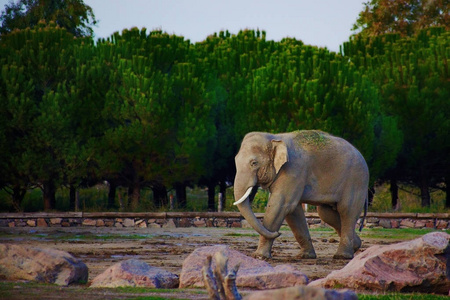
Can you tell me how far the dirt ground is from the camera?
10125 millimetres

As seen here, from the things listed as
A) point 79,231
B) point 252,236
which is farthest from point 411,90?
point 79,231

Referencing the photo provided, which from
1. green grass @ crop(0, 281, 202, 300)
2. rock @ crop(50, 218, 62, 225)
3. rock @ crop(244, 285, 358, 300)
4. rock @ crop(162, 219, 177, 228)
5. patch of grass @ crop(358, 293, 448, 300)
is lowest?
rock @ crop(162, 219, 177, 228)

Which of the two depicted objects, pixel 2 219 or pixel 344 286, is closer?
pixel 344 286

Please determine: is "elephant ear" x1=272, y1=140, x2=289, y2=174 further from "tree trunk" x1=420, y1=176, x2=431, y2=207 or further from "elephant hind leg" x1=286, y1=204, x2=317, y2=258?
"tree trunk" x1=420, y1=176, x2=431, y2=207

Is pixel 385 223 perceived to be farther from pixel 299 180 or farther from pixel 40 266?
pixel 40 266

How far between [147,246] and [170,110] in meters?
13.7

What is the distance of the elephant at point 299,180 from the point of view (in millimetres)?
15969

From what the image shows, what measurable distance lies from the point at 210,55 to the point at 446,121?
11.0 m

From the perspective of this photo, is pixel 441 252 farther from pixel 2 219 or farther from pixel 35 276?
pixel 2 219

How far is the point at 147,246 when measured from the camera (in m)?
19.8

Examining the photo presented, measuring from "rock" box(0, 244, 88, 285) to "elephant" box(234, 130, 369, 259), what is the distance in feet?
15.5

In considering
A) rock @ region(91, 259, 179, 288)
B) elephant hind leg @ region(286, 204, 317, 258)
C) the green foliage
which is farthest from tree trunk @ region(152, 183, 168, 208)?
rock @ region(91, 259, 179, 288)

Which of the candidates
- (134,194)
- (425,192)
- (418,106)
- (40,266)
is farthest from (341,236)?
(425,192)

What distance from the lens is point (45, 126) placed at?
104 feet
